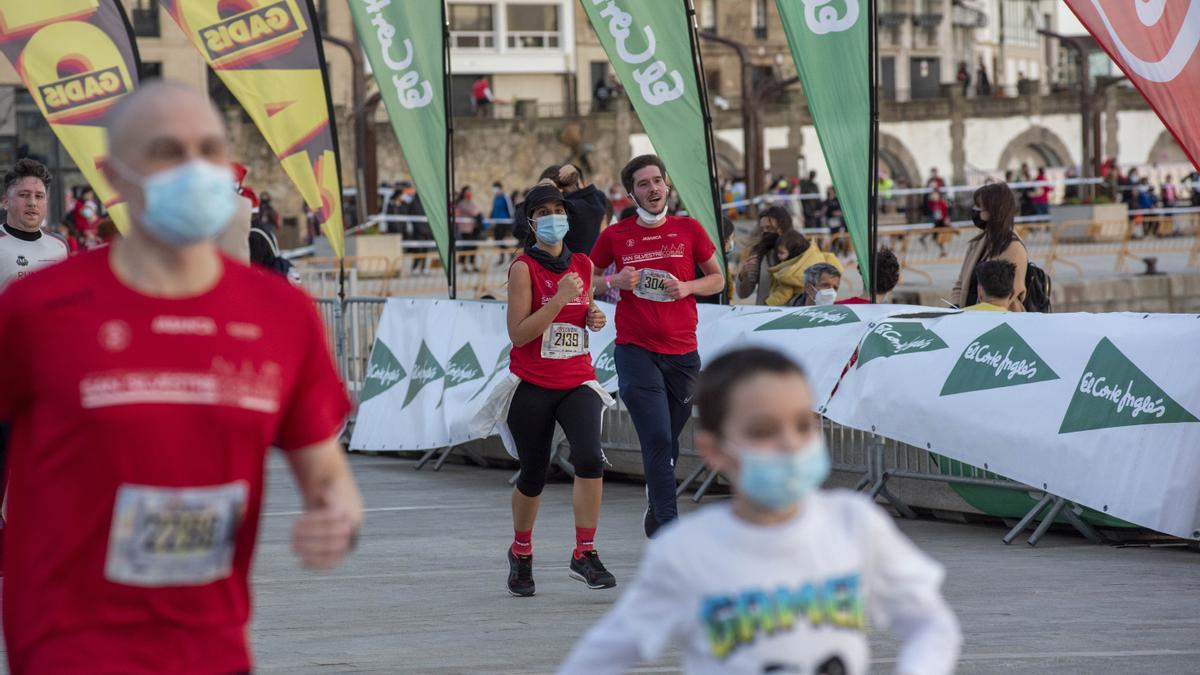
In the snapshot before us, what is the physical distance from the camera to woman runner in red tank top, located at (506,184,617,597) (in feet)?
28.2

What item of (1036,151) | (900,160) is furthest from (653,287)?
(1036,151)

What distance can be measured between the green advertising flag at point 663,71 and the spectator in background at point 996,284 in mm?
2789

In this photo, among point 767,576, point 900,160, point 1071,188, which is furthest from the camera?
point 900,160

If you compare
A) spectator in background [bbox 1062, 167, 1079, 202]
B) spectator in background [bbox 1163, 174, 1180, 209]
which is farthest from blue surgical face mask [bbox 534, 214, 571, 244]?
spectator in background [bbox 1062, 167, 1079, 202]

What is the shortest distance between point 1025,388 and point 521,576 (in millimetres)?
3011

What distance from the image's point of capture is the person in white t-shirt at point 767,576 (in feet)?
10.8

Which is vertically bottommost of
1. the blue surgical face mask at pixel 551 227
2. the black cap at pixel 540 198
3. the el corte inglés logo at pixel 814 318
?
the el corte inglés logo at pixel 814 318

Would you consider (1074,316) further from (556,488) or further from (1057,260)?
(1057,260)

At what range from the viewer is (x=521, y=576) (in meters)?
8.69

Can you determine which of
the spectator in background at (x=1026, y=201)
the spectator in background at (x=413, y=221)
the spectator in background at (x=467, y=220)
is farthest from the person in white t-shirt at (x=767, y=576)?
the spectator in background at (x=1026, y=201)

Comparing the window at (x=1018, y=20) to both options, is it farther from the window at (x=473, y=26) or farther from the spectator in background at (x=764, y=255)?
the spectator in background at (x=764, y=255)

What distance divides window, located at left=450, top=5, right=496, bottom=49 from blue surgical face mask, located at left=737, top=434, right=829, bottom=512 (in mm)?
79644

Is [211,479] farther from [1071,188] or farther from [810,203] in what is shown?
[1071,188]

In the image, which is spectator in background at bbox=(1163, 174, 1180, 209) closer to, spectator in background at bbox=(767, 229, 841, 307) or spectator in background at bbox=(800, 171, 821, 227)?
spectator in background at bbox=(800, 171, 821, 227)
